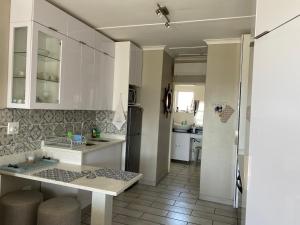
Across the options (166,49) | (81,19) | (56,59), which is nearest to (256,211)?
(56,59)

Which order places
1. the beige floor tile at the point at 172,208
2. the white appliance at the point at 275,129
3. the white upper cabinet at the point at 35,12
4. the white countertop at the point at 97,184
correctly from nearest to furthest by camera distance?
the white appliance at the point at 275,129
the white countertop at the point at 97,184
the white upper cabinet at the point at 35,12
the beige floor tile at the point at 172,208

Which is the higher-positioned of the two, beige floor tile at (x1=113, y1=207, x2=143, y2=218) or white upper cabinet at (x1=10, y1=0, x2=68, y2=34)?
white upper cabinet at (x1=10, y1=0, x2=68, y2=34)

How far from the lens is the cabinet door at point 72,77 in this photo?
8.83ft

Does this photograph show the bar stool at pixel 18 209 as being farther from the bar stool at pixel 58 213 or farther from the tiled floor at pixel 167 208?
the tiled floor at pixel 167 208

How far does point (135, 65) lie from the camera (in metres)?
3.97

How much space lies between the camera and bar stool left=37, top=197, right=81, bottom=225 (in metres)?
1.95

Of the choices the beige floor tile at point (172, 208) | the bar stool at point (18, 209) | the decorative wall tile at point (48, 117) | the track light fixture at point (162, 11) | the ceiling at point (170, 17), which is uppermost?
the ceiling at point (170, 17)

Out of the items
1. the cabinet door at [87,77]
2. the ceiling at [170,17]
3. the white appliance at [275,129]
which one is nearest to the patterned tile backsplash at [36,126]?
the cabinet door at [87,77]

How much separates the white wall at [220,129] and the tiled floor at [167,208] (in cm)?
26

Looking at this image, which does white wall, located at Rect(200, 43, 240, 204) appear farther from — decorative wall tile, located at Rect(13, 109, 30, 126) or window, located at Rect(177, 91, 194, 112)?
window, located at Rect(177, 91, 194, 112)

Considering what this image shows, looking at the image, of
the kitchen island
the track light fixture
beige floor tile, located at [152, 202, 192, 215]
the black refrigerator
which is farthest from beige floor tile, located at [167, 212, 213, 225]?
the track light fixture

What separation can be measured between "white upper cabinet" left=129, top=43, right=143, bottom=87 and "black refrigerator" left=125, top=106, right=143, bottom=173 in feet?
1.50

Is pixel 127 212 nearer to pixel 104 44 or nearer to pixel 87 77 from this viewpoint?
pixel 87 77

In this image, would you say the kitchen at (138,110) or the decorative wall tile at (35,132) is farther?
the decorative wall tile at (35,132)
